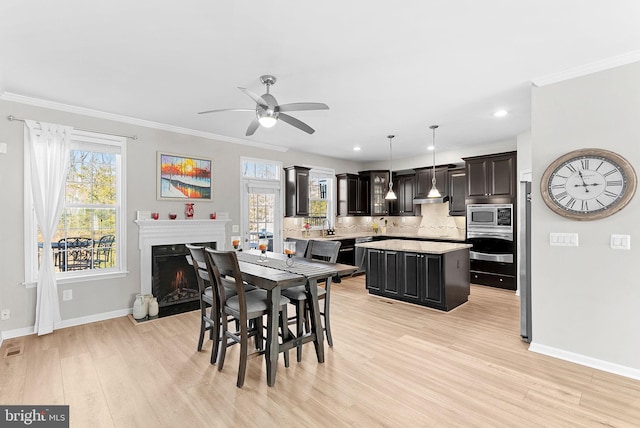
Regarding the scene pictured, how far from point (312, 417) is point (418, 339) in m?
1.72

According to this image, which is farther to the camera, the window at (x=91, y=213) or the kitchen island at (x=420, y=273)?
→ the kitchen island at (x=420, y=273)

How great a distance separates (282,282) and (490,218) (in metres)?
4.70

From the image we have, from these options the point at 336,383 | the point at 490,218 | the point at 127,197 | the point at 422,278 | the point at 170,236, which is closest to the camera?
the point at 336,383

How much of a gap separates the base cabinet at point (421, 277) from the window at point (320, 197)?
86.4 inches

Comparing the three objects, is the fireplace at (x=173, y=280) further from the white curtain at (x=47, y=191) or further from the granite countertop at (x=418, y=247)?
the granite countertop at (x=418, y=247)

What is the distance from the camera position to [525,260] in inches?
134

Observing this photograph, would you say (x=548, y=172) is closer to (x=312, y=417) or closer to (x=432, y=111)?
(x=432, y=111)

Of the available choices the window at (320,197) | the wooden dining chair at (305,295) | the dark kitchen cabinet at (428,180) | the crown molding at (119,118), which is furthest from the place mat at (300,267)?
the dark kitchen cabinet at (428,180)

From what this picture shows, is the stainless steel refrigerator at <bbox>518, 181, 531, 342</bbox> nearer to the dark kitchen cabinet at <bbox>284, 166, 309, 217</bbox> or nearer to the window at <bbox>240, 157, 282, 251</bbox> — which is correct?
the dark kitchen cabinet at <bbox>284, 166, 309, 217</bbox>

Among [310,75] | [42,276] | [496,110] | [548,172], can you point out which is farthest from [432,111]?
[42,276]

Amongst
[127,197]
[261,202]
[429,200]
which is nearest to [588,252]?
[429,200]

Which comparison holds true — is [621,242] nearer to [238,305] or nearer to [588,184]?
[588,184]

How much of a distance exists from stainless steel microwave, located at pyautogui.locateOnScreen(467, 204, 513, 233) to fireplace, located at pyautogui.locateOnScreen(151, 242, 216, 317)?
504 centimetres

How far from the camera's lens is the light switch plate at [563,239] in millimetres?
2888
